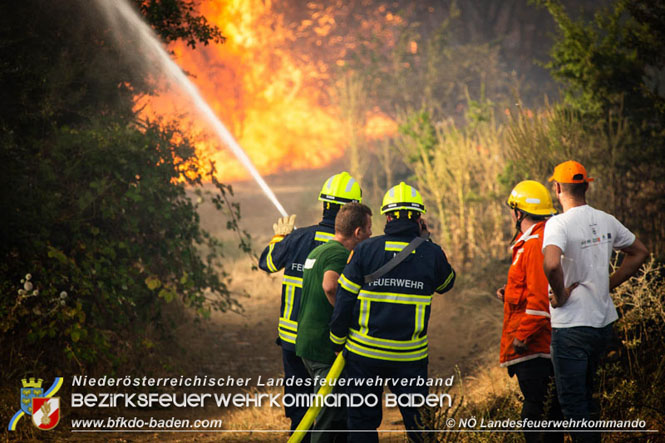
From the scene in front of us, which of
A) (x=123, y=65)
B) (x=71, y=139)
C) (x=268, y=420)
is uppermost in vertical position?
(x=123, y=65)

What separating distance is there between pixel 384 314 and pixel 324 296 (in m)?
0.57

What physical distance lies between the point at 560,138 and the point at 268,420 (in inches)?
252

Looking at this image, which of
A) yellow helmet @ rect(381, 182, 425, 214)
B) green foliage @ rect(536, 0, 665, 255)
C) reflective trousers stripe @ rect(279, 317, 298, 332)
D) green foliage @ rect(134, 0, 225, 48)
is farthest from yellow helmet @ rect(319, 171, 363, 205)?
green foliage @ rect(536, 0, 665, 255)

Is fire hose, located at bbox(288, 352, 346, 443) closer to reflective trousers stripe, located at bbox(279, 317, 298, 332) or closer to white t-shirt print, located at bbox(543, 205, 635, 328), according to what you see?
reflective trousers stripe, located at bbox(279, 317, 298, 332)

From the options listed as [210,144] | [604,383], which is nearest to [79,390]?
[210,144]

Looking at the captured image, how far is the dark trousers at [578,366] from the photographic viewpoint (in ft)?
12.4

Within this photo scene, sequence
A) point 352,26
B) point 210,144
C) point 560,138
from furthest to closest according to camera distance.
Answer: point 352,26 < point 560,138 < point 210,144

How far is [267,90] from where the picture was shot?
2162 centimetres

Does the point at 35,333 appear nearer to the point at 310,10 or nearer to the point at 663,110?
the point at 663,110

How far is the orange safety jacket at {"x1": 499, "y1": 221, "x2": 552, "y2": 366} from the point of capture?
407cm

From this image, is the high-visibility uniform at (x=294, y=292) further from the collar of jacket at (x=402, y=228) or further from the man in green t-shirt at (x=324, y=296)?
the collar of jacket at (x=402, y=228)

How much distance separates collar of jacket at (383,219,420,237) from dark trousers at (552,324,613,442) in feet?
3.64

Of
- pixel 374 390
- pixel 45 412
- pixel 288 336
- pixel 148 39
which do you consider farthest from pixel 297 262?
pixel 148 39

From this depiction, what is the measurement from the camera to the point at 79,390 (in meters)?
6.41
